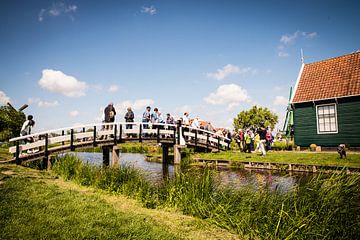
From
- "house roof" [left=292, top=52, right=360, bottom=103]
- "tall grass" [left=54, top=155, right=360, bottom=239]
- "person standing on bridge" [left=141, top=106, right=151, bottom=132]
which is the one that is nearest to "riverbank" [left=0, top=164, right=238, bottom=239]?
"tall grass" [left=54, top=155, right=360, bottom=239]

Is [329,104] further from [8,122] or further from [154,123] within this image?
[8,122]

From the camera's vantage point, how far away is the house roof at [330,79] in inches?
624

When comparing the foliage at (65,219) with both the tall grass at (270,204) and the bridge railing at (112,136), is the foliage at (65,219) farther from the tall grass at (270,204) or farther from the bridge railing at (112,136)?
the bridge railing at (112,136)

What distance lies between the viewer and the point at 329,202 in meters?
4.22

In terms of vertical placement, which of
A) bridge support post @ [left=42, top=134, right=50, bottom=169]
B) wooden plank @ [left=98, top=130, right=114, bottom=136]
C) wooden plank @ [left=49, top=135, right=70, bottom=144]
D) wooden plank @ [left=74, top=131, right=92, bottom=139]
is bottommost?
bridge support post @ [left=42, top=134, right=50, bottom=169]

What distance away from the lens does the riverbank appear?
375 centimetres

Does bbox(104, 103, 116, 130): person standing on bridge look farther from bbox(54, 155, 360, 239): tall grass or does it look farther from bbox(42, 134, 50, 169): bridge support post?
bbox(54, 155, 360, 239): tall grass

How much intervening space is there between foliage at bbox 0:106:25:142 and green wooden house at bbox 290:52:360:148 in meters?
21.9

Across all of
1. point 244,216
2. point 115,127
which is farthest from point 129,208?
point 115,127

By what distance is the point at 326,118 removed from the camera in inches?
650

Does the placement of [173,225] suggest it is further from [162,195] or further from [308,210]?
[308,210]

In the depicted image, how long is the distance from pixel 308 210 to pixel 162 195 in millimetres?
3439

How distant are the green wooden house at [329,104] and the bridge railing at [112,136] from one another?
6072 millimetres

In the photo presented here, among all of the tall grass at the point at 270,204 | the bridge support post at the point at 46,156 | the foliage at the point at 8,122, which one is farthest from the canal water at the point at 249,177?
the foliage at the point at 8,122
